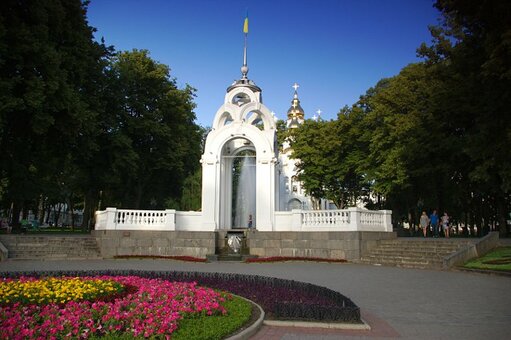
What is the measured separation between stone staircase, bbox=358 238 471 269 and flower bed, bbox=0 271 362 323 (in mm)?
→ 11217

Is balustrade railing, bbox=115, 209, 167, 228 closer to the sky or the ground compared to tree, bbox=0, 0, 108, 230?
closer to the ground

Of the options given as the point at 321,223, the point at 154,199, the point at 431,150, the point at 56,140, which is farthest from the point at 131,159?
the point at 431,150

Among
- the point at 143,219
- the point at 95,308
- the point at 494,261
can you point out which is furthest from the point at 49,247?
the point at 494,261

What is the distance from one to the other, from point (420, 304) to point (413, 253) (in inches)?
476

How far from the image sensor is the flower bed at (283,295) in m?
7.99

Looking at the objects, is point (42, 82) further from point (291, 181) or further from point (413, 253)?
point (291, 181)

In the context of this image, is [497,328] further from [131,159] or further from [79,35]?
[131,159]

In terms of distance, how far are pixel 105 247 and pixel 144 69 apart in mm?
17746

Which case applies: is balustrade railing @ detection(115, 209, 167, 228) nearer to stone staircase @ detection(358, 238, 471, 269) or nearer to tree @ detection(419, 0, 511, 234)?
stone staircase @ detection(358, 238, 471, 269)

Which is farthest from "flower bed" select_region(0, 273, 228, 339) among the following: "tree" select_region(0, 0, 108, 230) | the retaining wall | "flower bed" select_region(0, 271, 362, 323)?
the retaining wall

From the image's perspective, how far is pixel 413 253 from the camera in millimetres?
21656

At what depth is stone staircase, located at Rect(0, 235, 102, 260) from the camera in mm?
22562

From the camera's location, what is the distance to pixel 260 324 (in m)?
7.77

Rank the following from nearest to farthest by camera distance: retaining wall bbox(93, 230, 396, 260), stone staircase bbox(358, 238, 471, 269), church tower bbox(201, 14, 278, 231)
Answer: stone staircase bbox(358, 238, 471, 269) → retaining wall bbox(93, 230, 396, 260) → church tower bbox(201, 14, 278, 231)
